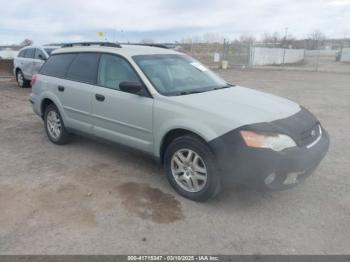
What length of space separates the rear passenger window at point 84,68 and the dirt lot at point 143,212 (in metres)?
1.19

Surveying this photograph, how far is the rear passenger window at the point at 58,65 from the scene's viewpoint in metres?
5.23

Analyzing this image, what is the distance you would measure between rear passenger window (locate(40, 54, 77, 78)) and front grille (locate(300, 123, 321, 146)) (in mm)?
3568

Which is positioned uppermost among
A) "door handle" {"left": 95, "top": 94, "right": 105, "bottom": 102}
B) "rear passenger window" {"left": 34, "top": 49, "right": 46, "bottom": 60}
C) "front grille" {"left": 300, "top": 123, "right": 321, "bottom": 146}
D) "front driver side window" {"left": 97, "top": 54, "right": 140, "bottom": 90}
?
"front driver side window" {"left": 97, "top": 54, "right": 140, "bottom": 90}

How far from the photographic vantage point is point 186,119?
3500 millimetres

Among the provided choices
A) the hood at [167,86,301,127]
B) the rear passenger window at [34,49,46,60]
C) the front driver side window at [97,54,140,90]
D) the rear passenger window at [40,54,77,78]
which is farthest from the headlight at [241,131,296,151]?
the rear passenger window at [34,49,46,60]

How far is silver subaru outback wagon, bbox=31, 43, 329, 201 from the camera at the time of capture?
3186 millimetres

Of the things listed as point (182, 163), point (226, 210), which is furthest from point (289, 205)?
point (182, 163)

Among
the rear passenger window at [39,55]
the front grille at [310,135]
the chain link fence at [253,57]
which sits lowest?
the chain link fence at [253,57]

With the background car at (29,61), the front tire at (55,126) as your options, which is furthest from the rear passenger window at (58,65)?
the background car at (29,61)

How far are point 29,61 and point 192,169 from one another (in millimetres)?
11078

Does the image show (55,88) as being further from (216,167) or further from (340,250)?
(340,250)

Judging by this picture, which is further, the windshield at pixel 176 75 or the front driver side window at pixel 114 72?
the front driver side window at pixel 114 72

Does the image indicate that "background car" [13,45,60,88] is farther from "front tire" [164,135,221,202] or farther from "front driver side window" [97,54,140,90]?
"front tire" [164,135,221,202]

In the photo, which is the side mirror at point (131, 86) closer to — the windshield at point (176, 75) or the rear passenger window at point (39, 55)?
the windshield at point (176, 75)
